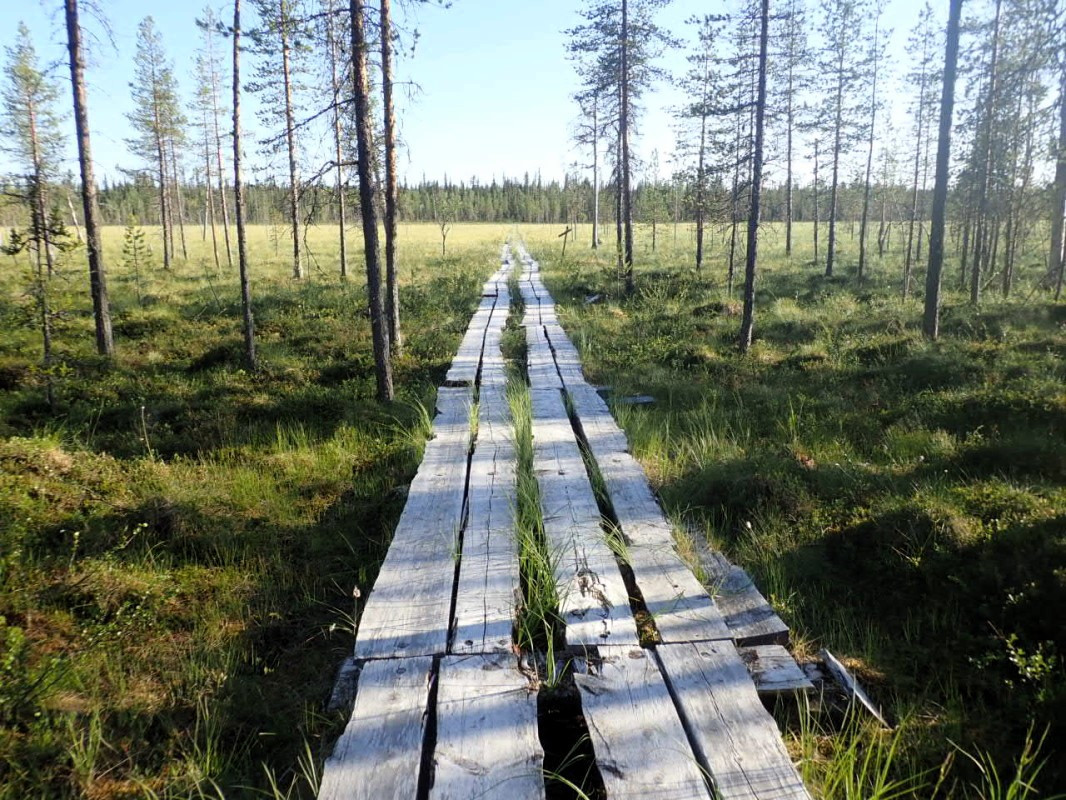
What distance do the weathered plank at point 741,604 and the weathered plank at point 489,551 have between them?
1229mm

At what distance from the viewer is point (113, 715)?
10.2 feet

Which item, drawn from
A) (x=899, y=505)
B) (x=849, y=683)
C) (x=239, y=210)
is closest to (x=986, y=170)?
(x=899, y=505)

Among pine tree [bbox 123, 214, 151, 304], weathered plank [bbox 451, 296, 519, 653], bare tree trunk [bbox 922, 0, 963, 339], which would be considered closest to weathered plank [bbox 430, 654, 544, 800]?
weathered plank [bbox 451, 296, 519, 653]

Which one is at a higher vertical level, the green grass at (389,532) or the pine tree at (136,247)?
the pine tree at (136,247)

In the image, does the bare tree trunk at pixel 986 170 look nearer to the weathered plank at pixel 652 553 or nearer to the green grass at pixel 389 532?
the green grass at pixel 389 532

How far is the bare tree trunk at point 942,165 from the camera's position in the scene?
467 inches

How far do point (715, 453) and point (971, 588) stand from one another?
2.69m

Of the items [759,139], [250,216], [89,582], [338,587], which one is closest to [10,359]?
[89,582]

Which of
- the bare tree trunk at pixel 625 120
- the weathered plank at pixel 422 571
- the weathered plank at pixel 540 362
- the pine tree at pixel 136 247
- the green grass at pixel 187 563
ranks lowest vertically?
the green grass at pixel 187 563

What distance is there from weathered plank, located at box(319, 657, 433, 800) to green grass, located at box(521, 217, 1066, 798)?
1.60 m

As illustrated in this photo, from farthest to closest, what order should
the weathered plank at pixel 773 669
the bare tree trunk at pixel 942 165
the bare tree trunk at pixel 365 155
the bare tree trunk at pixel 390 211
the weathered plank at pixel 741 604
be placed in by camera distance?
the bare tree trunk at pixel 942 165
the bare tree trunk at pixel 390 211
the bare tree trunk at pixel 365 155
the weathered plank at pixel 741 604
the weathered plank at pixel 773 669

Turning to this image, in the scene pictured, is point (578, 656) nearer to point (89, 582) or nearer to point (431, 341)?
point (89, 582)

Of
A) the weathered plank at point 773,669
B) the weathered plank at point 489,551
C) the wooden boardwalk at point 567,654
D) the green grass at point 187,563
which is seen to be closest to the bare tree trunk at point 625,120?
the green grass at point 187,563

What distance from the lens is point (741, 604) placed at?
12.3 ft
